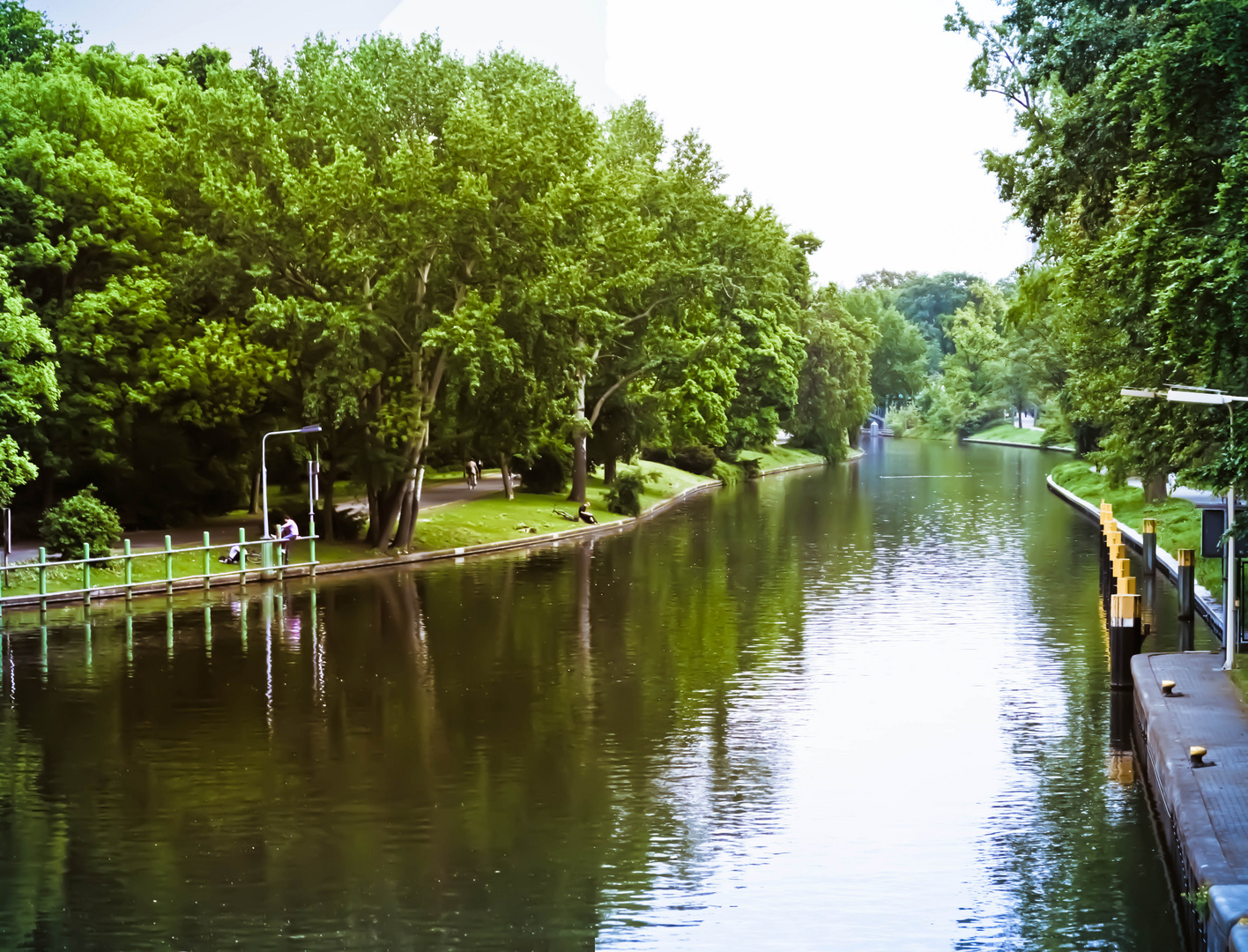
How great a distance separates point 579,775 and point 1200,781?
259 inches

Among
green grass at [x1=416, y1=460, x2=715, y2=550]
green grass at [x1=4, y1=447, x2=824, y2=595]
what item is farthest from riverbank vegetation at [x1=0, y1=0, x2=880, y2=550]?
green grass at [x1=416, y1=460, x2=715, y2=550]

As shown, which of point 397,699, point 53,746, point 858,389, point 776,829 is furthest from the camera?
point 858,389

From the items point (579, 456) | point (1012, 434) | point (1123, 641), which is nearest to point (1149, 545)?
point (1123, 641)

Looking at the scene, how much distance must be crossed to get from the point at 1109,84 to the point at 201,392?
83.2ft

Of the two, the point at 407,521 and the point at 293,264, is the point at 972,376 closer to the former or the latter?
the point at 407,521

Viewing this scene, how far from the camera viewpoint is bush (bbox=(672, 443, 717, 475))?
79.9 m

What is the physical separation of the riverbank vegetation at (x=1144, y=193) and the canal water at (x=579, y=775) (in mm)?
4349

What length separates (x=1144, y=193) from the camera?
25.3 metres

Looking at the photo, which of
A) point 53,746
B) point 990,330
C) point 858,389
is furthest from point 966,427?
point 53,746

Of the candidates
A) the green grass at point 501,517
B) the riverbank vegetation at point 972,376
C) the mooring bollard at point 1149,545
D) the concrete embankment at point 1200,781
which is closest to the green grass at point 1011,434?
the riverbank vegetation at point 972,376

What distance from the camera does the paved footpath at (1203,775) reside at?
1013 centimetres

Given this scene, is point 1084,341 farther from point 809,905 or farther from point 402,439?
point 809,905

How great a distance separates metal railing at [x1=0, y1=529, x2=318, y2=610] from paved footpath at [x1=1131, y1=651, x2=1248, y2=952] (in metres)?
22.1

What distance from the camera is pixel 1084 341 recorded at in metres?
39.9
